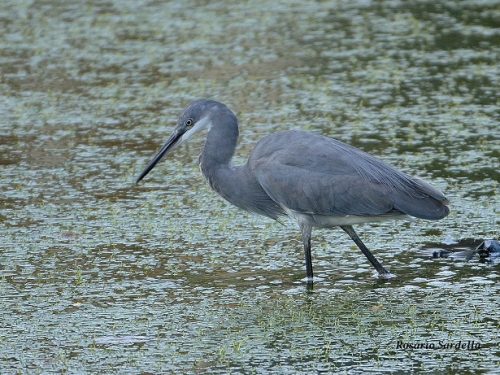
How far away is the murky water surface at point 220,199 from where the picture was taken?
6.18 meters

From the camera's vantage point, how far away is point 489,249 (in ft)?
24.6

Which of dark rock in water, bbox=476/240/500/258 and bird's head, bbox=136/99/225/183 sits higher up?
bird's head, bbox=136/99/225/183

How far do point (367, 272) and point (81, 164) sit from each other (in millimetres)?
3638

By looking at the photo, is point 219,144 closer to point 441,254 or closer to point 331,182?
point 331,182

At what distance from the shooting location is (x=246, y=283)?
7.23 m

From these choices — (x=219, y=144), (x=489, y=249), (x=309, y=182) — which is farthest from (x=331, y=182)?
(x=489, y=249)

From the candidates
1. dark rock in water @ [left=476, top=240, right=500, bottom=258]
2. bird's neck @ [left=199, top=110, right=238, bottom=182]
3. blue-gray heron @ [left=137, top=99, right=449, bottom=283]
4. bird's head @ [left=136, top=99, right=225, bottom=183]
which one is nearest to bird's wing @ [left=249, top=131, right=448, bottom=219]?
blue-gray heron @ [left=137, top=99, right=449, bottom=283]

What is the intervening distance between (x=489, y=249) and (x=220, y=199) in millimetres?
2493

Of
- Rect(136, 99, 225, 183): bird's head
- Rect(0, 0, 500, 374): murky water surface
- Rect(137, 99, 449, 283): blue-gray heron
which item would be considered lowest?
Rect(0, 0, 500, 374): murky water surface

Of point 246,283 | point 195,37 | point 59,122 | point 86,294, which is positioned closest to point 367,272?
point 246,283

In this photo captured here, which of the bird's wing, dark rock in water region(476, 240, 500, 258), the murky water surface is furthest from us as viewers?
dark rock in water region(476, 240, 500, 258)

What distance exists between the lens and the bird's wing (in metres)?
7.14

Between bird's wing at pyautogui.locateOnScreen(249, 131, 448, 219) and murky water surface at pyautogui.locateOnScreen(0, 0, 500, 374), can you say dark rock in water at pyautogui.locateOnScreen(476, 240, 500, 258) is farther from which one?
bird's wing at pyautogui.locateOnScreen(249, 131, 448, 219)

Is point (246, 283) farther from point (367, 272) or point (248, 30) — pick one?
point (248, 30)
